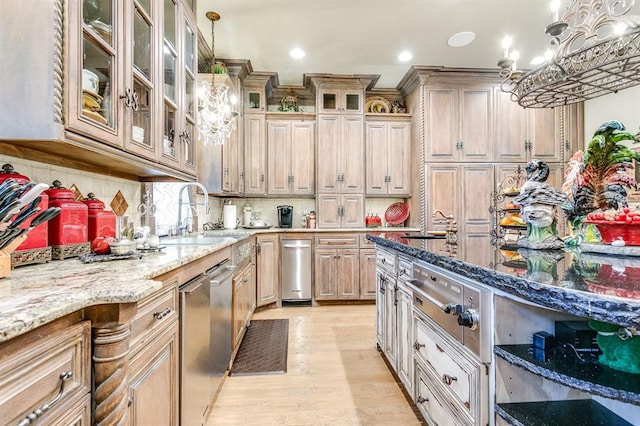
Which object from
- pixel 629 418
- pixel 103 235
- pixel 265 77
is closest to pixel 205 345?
pixel 103 235

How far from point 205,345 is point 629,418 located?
5.68ft

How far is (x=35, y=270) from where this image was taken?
3.62 feet

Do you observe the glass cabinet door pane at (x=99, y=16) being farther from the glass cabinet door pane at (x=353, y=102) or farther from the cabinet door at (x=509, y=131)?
the cabinet door at (x=509, y=131)

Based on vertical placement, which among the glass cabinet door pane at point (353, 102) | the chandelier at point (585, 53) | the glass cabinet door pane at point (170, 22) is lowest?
the chandelier at point (585, 53)

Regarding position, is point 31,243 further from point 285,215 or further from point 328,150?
point 328,150

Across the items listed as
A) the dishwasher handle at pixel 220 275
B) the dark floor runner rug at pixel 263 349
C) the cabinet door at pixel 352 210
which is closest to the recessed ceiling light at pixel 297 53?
the cabinet door at pixel 352 210

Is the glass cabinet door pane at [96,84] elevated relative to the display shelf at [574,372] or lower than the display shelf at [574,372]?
elevated

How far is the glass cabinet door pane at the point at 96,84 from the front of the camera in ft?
3.94

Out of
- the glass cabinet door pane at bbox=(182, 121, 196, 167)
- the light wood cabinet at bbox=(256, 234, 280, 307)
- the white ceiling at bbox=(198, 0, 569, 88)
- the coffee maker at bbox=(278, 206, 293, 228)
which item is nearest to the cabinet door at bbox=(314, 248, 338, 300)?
the light wood cabinet at bbox=(256, 234, 280, 307)

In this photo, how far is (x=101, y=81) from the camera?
1.32 metres

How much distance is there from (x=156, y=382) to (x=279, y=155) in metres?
3.50

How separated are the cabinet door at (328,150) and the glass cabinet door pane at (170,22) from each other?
2.41 meters

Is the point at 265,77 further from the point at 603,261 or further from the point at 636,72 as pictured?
the point at 603,261

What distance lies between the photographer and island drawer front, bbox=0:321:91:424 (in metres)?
0.57
